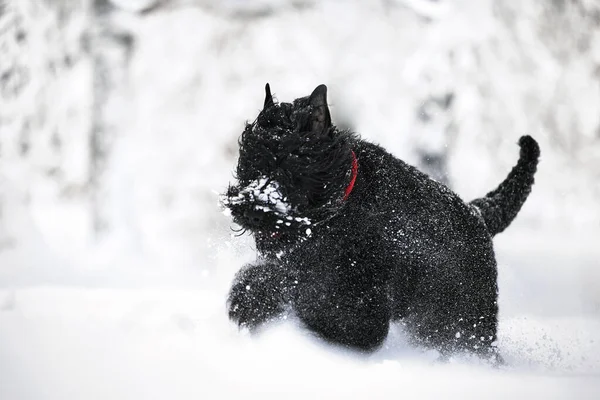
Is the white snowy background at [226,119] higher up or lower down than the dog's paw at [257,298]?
higher up

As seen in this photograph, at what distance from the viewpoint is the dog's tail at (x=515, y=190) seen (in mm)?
3936

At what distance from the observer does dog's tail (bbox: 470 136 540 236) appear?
394 centimetres

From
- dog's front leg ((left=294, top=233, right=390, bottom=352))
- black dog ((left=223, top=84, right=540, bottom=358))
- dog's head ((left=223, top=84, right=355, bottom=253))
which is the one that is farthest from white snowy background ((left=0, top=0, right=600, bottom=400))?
dog's head ((left=223, top=84, right=355, bottom=253))

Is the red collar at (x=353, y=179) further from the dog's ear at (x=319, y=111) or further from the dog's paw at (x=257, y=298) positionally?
the dog's paw at (x=257, y=298)

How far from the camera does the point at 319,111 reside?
299cm

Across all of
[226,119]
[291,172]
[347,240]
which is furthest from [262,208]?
[226,119]

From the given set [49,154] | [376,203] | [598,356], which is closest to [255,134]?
[376,203]

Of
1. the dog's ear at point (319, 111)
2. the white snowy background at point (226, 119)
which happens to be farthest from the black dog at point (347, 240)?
the white snowy background at point (226, 119)

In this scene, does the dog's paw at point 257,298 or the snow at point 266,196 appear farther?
the dog's paw at point 257,298

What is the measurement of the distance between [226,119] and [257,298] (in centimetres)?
477

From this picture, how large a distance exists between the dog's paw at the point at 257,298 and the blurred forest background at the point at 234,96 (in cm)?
334

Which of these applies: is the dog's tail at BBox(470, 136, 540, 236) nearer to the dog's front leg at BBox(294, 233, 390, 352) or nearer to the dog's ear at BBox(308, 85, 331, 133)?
the dog's front leg at BBox(294, 233, 390, 352)

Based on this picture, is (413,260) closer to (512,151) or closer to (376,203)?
(376,203)

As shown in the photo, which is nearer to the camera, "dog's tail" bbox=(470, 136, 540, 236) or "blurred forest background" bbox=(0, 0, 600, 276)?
"dog's tail" bbox=(470, 136, 540, 236)
